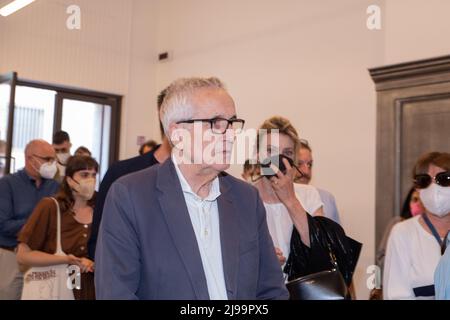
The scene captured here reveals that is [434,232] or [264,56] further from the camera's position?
[264,56]

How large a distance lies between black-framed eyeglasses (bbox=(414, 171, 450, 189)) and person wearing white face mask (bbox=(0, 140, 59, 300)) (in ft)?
9.62

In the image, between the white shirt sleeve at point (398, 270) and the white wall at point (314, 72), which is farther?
→ the white wall at point (314, 72)

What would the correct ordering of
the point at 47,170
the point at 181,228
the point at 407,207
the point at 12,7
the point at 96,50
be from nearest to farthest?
the point at 181,228
the point at 47,170
the point at 407,207
the point at 12,7
the point at 96,50

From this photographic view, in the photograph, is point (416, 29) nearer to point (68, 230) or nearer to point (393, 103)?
point (393, 103)

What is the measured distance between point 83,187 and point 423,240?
7.27ft

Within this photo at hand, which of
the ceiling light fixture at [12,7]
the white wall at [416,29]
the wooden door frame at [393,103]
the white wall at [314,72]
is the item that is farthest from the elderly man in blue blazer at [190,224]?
the ceiling light fixture at [12,7]

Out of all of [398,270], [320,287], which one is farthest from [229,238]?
[398,270]

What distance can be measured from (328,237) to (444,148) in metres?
2.70

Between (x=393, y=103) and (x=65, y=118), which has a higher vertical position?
(x=65, y=118)

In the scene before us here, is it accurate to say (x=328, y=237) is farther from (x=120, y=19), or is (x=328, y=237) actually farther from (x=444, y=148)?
(x=120, y=19)

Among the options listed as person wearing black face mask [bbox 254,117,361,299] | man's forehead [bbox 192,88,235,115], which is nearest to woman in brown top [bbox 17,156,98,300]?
person wearing black face mask [bbox 254,117,361,299]

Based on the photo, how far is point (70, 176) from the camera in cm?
374

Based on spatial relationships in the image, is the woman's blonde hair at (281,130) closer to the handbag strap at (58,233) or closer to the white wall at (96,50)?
the handbag strap at (58,233)

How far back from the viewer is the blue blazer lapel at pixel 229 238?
167cm
